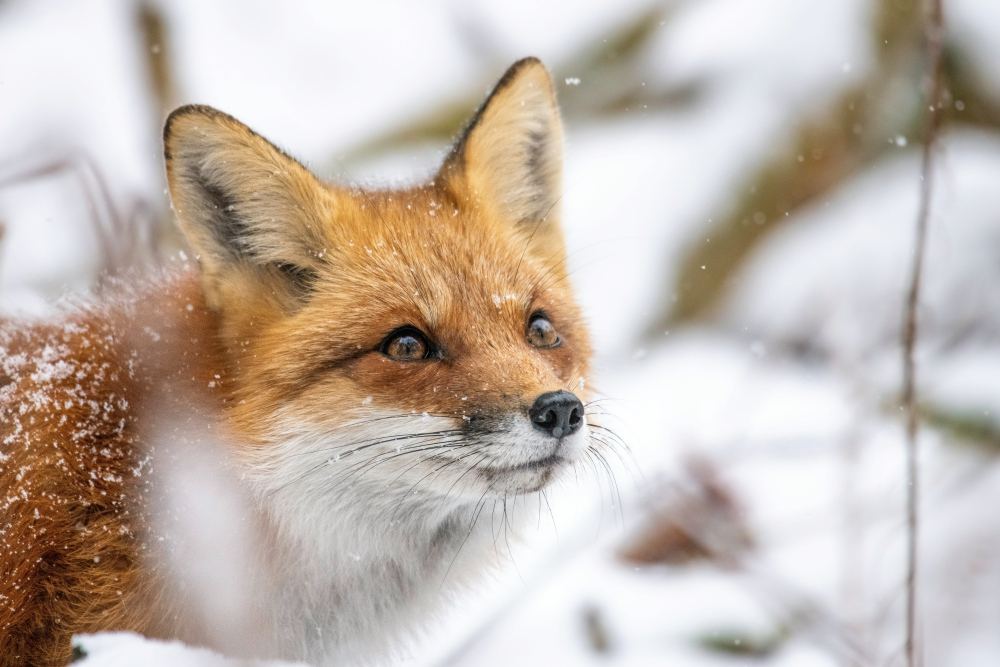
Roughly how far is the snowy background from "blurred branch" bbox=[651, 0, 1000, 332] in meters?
0.03

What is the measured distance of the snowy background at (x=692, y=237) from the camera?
427 cm

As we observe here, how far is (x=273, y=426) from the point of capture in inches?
112

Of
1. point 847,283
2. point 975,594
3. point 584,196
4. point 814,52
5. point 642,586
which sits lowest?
point 642,586

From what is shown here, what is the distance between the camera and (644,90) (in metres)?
6.59

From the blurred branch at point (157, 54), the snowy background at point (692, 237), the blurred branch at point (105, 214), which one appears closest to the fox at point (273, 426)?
the snowy background at point (692, 237)

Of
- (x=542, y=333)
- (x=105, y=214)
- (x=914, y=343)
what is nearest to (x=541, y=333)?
(x=542, y=333)

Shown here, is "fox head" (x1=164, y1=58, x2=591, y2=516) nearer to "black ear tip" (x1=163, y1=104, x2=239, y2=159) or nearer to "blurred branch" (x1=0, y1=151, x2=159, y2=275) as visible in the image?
"black ear tip" (x1=163, y1=104, x2=239, y2=159)

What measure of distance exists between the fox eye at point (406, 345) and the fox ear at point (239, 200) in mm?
437

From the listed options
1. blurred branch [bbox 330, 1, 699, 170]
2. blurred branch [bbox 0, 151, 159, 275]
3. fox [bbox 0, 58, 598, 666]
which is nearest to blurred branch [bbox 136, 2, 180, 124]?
blurred branch [bbox 0, 151, 159, 275]

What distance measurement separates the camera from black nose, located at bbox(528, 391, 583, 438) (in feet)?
8.59

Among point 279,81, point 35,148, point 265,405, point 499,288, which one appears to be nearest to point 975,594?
point 499,288

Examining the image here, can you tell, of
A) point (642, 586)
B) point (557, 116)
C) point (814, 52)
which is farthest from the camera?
point (814, 52)

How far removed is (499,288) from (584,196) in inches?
192

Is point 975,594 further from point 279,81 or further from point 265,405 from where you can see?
point 279,81
